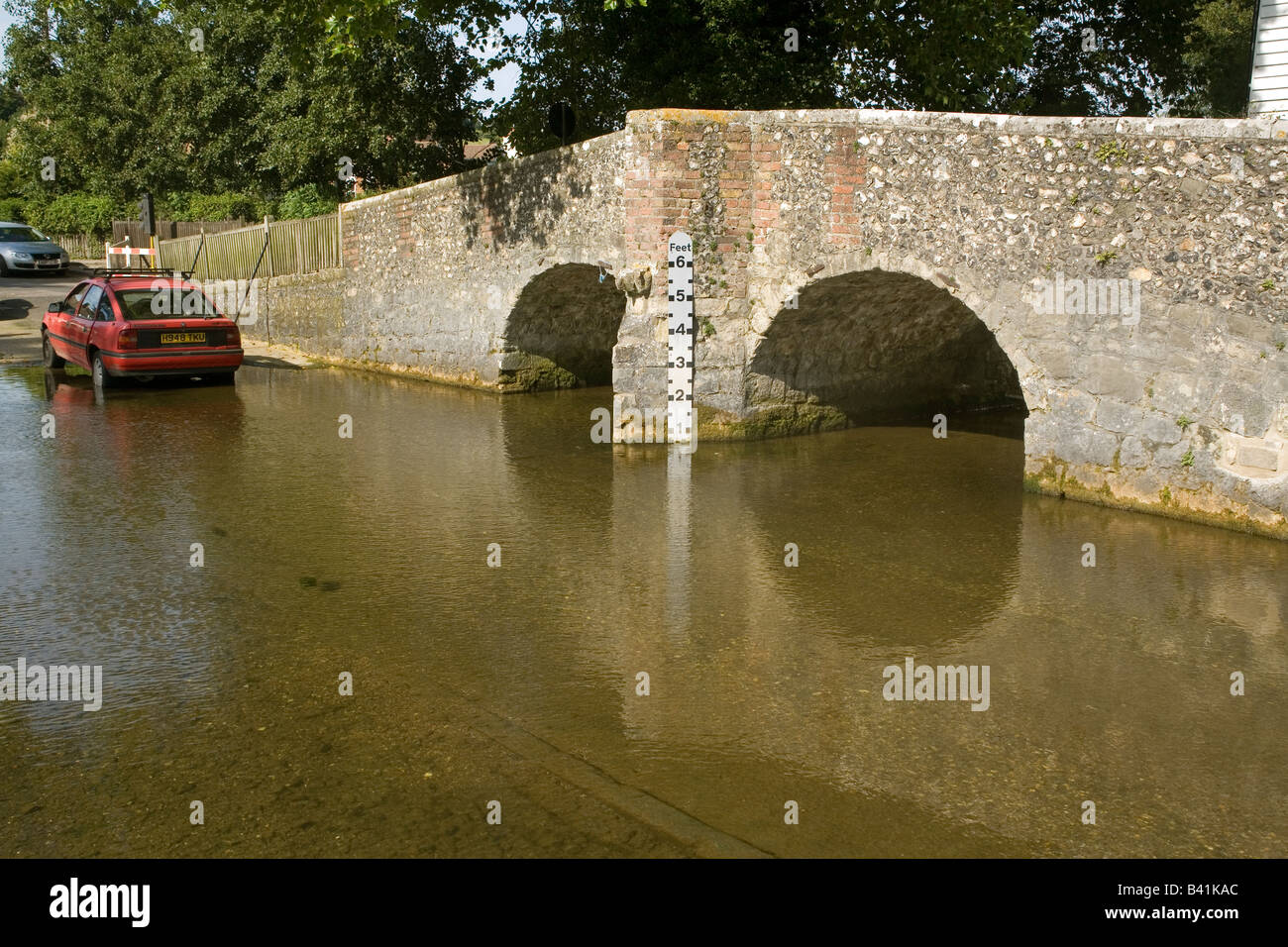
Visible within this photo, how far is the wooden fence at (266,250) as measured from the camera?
1958cm

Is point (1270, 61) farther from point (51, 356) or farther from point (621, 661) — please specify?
point (51, 356)

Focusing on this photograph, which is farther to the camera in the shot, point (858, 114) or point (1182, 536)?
point (858, 114)

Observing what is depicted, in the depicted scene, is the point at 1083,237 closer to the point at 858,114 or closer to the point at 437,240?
the point at 858,114

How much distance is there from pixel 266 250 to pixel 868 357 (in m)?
13.5

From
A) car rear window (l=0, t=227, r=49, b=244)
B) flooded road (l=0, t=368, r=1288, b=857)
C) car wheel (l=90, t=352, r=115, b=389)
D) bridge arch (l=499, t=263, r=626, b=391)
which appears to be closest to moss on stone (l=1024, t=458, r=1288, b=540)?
flooded road (l=0, t=368, r=1288, b=857)

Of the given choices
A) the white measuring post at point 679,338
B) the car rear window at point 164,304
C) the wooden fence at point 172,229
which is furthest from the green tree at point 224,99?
the white measuring post at point 679,338

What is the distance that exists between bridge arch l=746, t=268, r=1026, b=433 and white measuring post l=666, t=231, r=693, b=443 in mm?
697

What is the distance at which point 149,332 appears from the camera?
14750mm

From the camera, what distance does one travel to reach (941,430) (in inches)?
506

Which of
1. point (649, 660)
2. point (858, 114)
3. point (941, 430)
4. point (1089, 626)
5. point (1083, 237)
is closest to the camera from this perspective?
point (649, 660)

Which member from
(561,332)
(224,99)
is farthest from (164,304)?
(224,99)

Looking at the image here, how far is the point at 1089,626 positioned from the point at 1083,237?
3.73m

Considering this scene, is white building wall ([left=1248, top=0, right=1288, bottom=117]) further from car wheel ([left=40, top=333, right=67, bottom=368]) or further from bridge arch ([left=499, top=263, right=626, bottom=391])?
car wheel ([left=40, top=333, right=67, bottom=368])
